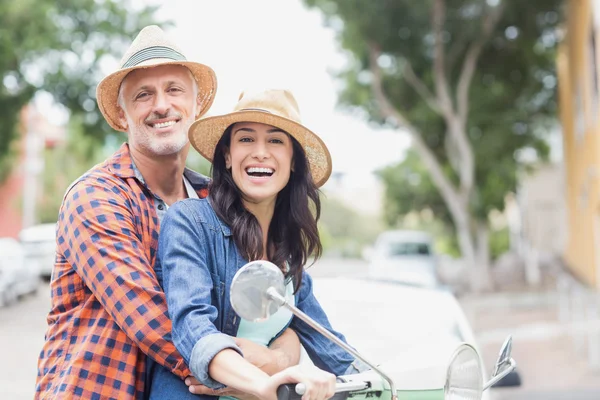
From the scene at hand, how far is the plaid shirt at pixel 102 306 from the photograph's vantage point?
1.88 metres

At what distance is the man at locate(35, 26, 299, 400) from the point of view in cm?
189

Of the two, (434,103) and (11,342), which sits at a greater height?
(434,103)

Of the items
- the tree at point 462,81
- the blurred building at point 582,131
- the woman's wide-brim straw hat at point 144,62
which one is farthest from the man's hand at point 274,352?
the tree at point 462,81

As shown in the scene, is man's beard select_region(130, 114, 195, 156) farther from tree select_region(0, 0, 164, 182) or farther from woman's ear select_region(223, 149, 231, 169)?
tree select_region(0, 0, 164, 182)

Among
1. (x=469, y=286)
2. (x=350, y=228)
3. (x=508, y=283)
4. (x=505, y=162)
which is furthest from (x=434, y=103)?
(x=350, y=228)

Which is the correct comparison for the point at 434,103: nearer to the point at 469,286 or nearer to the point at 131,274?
the point at 469,286

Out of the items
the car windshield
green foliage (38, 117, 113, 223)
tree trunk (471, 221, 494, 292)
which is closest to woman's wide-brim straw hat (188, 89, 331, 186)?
the car windshield

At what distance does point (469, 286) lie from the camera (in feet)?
66.1

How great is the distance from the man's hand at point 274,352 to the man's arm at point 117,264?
0.53 feet

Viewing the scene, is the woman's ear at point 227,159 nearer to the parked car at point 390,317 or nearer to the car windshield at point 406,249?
the parked car at point 390,317

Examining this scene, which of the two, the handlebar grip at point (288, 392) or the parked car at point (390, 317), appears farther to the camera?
the parked car at point (390, 317)

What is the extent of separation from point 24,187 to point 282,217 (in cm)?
3173

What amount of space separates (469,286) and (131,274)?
19002 mm

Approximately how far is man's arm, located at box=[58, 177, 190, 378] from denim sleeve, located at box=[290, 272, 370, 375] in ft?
1.48
